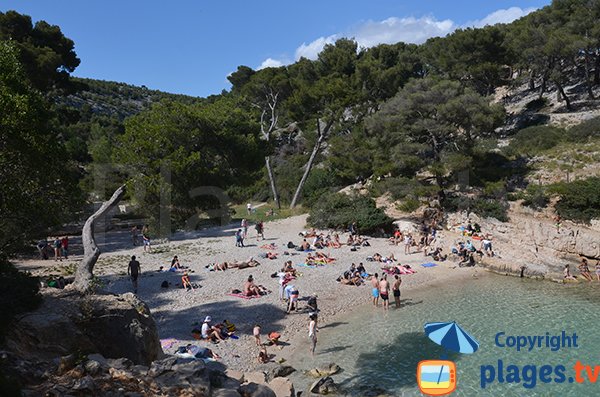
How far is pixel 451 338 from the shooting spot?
1017 centimetres

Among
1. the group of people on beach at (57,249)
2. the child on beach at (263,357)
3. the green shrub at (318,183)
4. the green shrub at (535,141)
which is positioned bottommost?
the child on beach at (263,357)

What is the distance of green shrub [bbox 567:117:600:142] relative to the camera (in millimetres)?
35144

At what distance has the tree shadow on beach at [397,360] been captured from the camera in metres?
11.1

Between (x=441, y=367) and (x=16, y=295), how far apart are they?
Result: 9585mm

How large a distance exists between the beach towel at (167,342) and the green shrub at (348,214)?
17.6 meters

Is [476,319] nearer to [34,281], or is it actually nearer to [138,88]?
[34,281]

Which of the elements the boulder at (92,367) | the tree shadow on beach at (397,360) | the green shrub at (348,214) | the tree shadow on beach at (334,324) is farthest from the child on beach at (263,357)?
the green shrub at (348,214)

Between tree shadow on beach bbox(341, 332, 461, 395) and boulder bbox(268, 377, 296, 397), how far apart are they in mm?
1843

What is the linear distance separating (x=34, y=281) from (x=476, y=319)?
14160mm

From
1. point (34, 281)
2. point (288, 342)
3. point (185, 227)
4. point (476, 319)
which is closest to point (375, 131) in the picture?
point (185, 227)

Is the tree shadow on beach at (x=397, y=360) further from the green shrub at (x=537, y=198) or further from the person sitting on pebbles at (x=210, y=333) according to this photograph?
the green shrub at (x=537, y=198)

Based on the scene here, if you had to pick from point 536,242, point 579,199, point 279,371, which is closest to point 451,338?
point 279,371

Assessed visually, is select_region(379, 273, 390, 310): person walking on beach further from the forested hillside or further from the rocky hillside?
the rocky hillside

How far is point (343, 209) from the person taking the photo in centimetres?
3025
